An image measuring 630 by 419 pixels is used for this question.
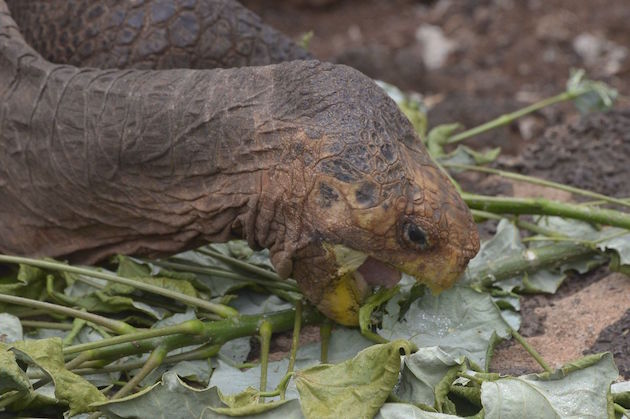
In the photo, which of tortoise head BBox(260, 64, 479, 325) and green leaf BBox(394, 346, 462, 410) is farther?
tortoise head BBox(260, 64, 479, 325)

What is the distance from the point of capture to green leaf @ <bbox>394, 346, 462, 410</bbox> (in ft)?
9.34

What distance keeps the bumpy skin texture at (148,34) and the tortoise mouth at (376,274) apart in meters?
1.20

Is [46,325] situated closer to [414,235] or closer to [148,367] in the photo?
[148,367]

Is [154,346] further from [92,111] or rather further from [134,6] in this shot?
[134,6]

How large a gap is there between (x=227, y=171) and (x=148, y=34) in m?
1.05

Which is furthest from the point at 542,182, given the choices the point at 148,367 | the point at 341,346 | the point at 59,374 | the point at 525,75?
the point at 525,75

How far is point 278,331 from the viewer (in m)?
3.41

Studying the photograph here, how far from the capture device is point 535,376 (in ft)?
9.39

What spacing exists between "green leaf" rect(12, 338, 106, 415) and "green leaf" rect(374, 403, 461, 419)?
0.68 m

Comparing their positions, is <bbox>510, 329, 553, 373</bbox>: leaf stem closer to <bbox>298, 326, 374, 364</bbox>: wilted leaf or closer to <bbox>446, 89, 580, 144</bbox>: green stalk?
<bbox>298, 326, 374, 364</bbox>: wilted leaf

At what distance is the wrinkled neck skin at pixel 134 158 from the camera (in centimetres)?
315

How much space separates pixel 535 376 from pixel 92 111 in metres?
1.44

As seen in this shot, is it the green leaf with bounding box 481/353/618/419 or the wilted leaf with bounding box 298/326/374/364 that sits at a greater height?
the green leaf with bounding box 481/353/618/419

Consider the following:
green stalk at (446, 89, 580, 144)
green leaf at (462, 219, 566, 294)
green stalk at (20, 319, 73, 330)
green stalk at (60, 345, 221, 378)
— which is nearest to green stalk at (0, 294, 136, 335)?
green stalk at (60, 345, 221, 378)
